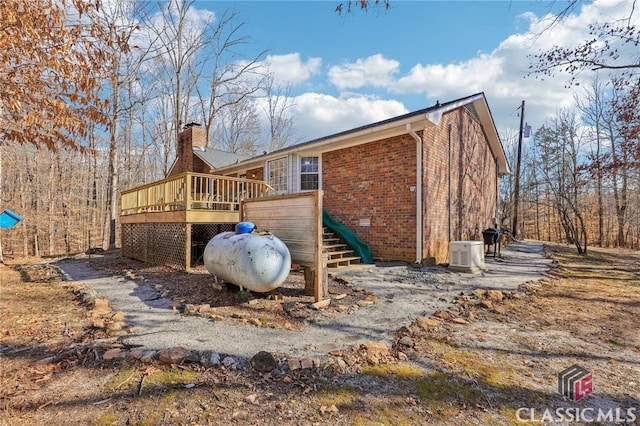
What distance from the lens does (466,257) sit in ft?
26.6

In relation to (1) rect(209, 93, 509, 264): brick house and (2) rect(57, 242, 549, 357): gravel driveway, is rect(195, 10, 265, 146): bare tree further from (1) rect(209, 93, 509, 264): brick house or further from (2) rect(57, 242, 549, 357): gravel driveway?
(2) rect(57, 242, 549, 357): gravel driveway

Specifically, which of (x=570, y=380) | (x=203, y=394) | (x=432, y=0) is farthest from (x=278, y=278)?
(x=432, y=0)

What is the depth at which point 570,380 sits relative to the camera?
2.89 metres

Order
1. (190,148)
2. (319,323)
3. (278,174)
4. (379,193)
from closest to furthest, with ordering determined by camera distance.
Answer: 1. (319,323)
2. (379,193)
3. (278,174)
4. (190,148)

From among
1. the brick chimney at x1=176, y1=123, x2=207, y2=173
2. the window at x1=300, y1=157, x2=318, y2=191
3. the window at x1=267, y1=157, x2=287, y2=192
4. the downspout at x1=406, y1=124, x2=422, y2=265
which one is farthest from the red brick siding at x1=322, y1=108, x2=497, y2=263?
the brick chimney at x1=176, y1=123, x2=207, y2=173

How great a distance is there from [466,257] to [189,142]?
1537 centimetres

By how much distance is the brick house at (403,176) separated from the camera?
8.62m

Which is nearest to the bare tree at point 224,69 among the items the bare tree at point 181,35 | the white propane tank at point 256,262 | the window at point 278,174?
the bare tree at point 181,35

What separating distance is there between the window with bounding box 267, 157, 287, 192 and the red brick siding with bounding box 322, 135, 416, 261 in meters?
2.15

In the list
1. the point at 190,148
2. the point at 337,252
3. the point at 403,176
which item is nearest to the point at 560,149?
the point at 403,176

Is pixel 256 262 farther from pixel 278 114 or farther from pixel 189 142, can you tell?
pixel 278 114

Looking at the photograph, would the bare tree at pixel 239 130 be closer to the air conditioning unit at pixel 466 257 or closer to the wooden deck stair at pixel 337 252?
the wooden deck stair at pixel 337 252

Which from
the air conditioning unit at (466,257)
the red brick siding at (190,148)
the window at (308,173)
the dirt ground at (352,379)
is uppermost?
the red brick siding at (190,148)

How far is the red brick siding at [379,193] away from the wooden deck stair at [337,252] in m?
0.73
